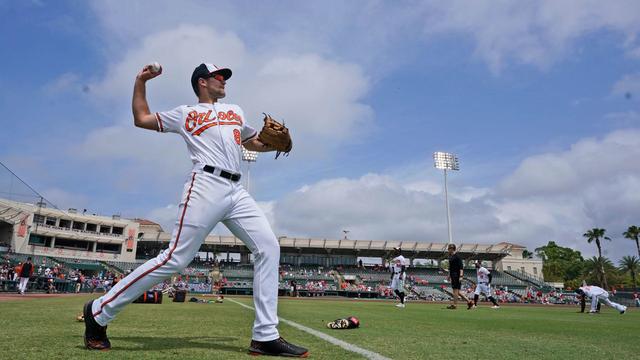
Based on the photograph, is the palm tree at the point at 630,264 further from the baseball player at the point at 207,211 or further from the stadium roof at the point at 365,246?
the baseball player at the point at 207,211

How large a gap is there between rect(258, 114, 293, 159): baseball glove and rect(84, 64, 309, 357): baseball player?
250 mm

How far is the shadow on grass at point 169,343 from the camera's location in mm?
3445

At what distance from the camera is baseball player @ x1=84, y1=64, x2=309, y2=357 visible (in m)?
3.37

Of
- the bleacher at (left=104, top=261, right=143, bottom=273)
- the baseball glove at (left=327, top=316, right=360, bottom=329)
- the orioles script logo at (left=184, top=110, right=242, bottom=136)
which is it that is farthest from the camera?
the bleacher at (left=104, top=261, right=143, bottom=273)

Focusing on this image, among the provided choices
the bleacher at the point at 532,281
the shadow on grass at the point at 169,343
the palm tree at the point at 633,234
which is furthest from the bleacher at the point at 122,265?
the palm tree at the point at 633,234

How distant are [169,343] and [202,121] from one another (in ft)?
6.23

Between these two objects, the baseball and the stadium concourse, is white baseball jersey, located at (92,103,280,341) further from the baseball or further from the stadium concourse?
the stadium concourse

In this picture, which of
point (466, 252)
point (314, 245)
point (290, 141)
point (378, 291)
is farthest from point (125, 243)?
point (290, 141)

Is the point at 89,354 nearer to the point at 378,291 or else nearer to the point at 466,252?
the point at 378,291

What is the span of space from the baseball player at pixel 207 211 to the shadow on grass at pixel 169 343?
0.21 meters

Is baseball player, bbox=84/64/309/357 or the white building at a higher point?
the white building

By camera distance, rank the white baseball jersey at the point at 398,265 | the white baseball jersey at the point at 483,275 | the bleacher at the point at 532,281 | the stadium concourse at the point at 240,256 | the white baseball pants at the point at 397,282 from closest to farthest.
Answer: the white baseball pants at the point at 397,282
the white baseball jersey at the point at 398,265
the white baseball jersey at the point at 483,275
the stadium concourse at the point at 240,256
the bleacher at the point at 532,281

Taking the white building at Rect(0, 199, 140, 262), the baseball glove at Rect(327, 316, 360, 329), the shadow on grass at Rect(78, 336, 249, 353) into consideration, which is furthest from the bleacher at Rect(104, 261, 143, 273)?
the shadow on grass at Rect(78, 336, 249, 353)

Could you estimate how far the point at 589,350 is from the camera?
4074 mm
